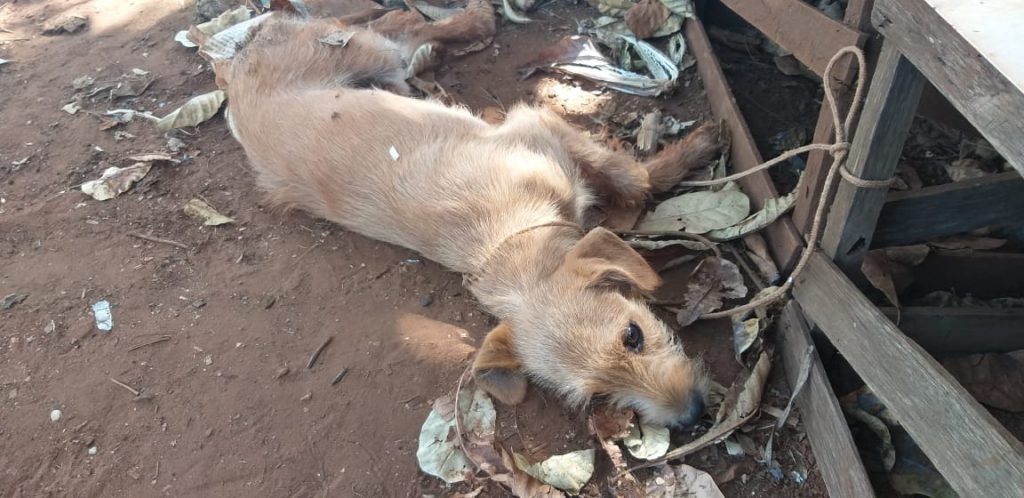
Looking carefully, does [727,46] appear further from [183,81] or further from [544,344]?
[183,81]

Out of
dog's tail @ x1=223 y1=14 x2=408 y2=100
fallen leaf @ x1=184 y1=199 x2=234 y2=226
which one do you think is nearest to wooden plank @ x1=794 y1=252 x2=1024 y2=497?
fallen leaf @ x1=184 y1=199 x2=234 y2=226

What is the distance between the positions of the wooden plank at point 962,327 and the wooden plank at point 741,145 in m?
0.56

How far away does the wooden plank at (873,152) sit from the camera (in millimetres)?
2328

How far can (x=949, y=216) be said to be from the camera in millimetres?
2828

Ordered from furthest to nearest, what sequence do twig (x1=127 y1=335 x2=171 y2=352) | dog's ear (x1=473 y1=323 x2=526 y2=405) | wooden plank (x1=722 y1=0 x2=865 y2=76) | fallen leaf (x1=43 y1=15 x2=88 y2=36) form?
fallen leaf (x1=43 y1=15 x2=88 y2=36), twig (x1=127 y1=335 x2=171 y2=352), dog's ear (x1=473 y1=323 x2=526 y2=405), wooden plank (x1=722 y1=0 x2=865 y2=76)

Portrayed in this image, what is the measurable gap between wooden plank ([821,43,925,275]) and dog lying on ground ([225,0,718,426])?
0.84m

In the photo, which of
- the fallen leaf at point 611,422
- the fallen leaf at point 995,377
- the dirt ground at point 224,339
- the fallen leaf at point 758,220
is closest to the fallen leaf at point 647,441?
the fallen leaf at point 611,422

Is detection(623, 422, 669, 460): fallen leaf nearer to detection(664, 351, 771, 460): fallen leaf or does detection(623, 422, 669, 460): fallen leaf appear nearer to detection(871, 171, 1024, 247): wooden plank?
detection(664, 351, 771, 460): fallen leaf

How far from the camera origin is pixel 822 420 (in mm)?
2807

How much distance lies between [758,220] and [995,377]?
1219 millimetres

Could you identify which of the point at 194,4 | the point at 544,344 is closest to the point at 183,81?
the point at 194,4

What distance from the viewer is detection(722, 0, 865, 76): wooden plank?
9.11 feet

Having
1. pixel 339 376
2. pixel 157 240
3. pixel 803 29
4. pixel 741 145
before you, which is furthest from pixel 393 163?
pixel 803 29

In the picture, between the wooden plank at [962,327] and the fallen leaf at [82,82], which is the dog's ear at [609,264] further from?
the fallen leaf at [82,82]
